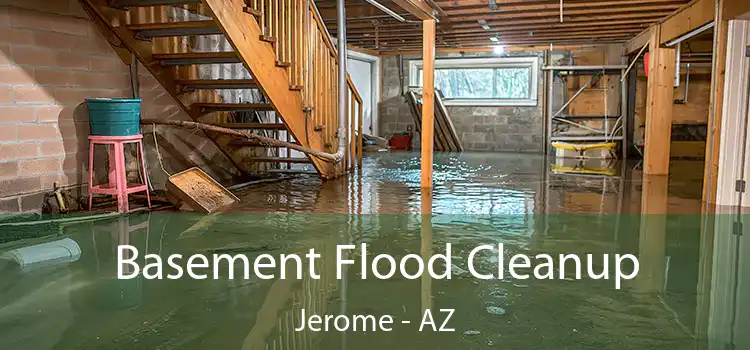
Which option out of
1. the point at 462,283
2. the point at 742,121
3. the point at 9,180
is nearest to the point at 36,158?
the point at 9,180

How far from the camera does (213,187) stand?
525 cm

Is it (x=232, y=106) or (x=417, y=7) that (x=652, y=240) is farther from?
(x=232, y=106)

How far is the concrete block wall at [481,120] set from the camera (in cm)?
1188

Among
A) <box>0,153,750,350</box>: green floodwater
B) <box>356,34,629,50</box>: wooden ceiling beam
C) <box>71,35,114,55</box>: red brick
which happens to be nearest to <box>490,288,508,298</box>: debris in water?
<box>0,153,750,350</box>: green floodwater

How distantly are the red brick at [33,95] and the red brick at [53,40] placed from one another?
0.36 m

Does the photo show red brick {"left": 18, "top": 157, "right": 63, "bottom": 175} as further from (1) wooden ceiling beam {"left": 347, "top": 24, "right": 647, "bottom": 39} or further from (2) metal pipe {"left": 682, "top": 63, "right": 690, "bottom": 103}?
(2) metal pipe {"left": 682, "top": 63, "right": 690, "bottom": 103}

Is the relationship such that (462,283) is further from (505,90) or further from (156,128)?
(505,90)

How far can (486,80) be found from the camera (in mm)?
12234

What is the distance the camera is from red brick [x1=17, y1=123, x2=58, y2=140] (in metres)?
Result: 4.48

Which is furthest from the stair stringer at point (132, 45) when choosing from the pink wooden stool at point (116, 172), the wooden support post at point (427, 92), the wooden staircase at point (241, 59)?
the wooden support post at point (427, 92)

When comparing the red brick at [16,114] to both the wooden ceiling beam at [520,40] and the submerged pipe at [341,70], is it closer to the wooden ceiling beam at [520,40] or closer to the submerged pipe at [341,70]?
the submerged pipe at [341,70]

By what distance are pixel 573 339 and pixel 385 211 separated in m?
2.86

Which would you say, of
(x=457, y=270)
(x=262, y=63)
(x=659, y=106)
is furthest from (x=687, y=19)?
(x=457, y=270)

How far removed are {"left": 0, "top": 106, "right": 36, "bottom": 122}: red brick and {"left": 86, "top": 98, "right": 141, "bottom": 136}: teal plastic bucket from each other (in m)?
0.42
